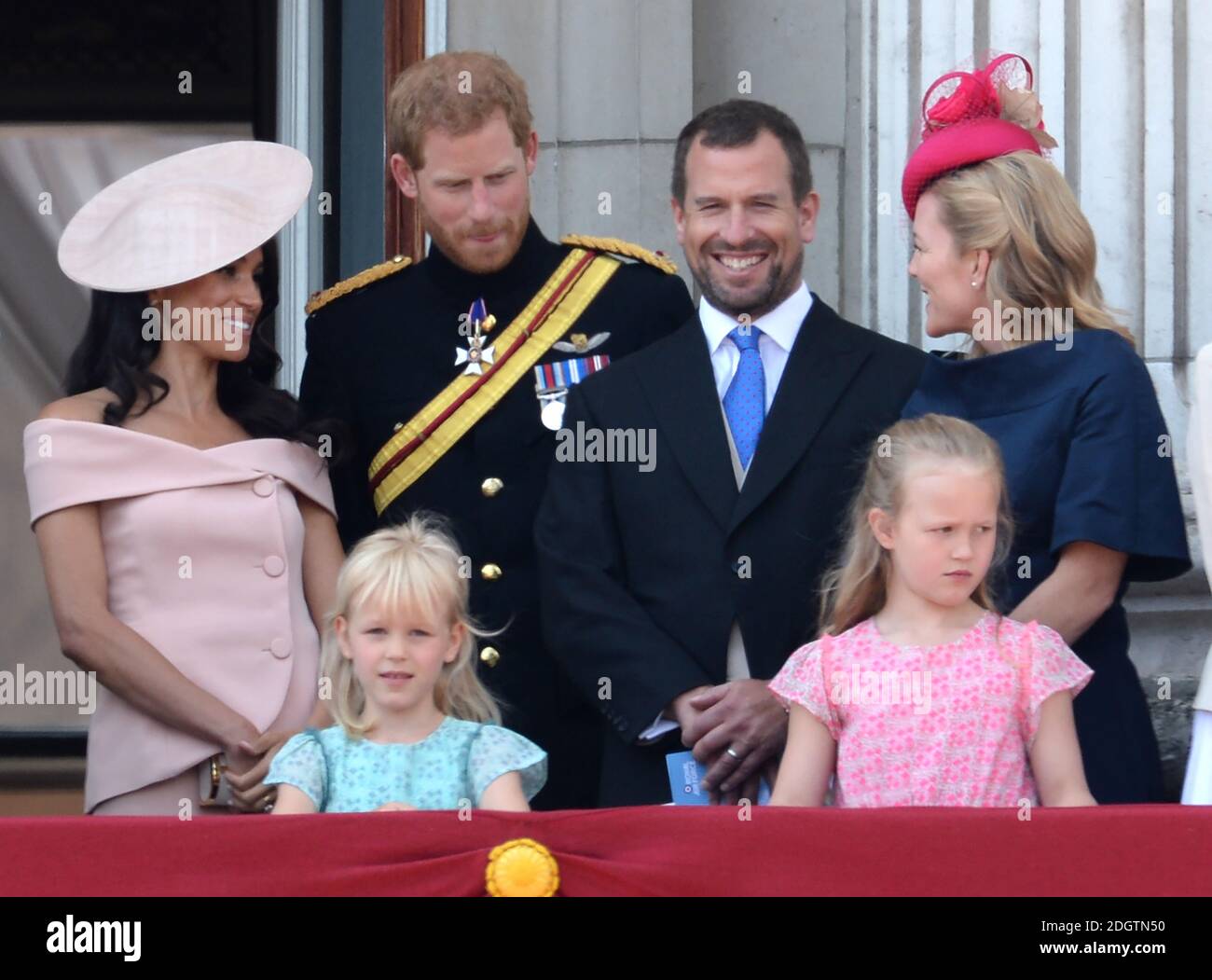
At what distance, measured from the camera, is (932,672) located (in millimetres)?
3027

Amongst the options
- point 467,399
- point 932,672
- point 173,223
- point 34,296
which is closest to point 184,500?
point 173,223

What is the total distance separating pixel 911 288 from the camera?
470 centimetres

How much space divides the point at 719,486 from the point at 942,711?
1.91ft

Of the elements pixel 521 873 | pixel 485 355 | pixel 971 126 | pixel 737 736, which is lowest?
pixel 521 873

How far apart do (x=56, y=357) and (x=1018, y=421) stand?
3.92 metres

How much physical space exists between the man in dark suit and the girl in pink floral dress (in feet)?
0.57

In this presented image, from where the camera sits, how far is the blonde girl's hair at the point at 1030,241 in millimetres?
3334

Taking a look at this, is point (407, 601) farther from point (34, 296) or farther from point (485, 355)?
point (34, 296)

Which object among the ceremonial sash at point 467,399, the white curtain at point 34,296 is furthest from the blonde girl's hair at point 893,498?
the white curtain at point 34,296

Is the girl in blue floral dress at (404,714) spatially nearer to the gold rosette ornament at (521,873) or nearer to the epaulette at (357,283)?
the gold rosette ornament at (521,873)

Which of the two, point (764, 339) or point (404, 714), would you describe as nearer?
point (404, 714)

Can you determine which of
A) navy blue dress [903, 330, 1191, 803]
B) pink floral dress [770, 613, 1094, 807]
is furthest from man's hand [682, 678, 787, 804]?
navy blue dress [903, 330, 1191, 803]
